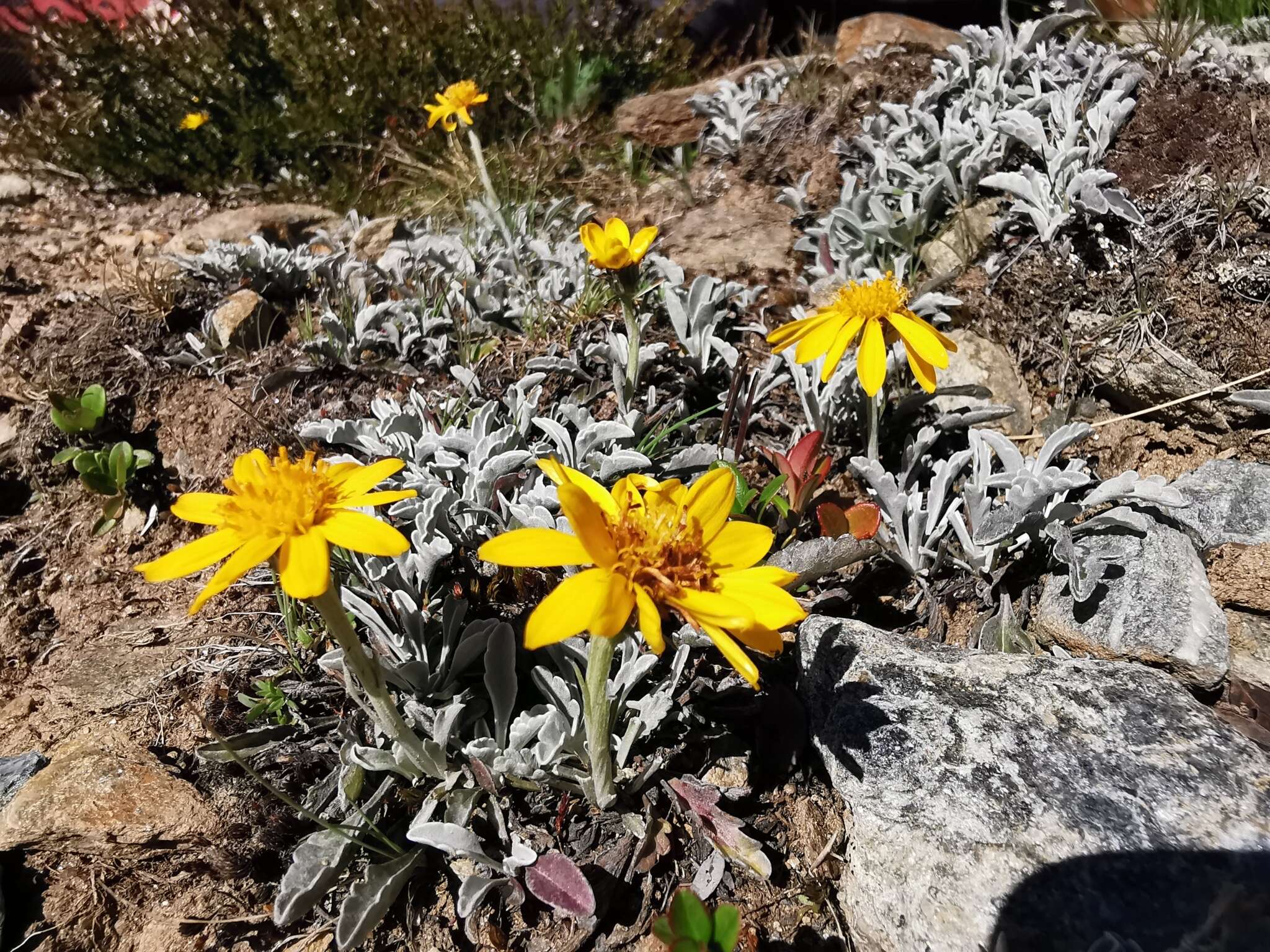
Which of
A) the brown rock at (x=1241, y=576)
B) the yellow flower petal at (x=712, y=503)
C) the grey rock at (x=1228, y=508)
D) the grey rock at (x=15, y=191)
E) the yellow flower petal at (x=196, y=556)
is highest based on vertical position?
the grey rock at (x=15, y=191)

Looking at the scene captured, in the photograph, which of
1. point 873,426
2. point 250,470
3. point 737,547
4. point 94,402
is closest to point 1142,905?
point 737,547

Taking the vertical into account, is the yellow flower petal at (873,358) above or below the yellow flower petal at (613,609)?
below

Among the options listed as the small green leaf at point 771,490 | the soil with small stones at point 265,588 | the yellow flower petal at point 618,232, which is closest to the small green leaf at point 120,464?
the soil with small stones at point 265,588

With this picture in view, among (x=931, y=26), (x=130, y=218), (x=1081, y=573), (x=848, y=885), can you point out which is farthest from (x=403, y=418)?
(x=931, y=26)

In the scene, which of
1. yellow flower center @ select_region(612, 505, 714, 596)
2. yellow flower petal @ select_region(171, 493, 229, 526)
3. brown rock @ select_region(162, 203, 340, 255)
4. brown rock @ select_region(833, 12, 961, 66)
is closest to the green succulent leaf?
brown rock @ select_region(162, 203, 340, 255)

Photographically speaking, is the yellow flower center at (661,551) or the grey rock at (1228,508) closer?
the yellow flower center at (661,551)

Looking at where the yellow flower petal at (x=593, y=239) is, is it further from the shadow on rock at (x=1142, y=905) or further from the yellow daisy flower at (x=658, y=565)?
the shadow on rock at (x=1142, y=905)

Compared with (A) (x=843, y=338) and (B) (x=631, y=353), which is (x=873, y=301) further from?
(B) (x=631, y=353)

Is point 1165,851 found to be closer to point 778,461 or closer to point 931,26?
point 778,461

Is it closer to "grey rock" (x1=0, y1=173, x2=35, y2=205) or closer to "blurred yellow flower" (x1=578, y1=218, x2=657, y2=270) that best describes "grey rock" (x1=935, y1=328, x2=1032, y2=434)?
"blurred yellow flower" (x1=578, y1=218, x2=657, y2=270)
